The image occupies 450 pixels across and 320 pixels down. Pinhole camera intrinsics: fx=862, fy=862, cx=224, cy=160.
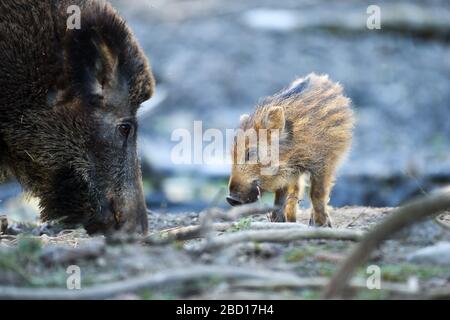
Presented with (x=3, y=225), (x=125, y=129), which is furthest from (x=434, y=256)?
(x=3, y=225)

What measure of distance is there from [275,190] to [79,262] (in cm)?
280

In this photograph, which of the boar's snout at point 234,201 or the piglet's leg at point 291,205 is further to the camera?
the piglet's leg at point 291,205

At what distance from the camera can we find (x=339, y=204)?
37.3 ft

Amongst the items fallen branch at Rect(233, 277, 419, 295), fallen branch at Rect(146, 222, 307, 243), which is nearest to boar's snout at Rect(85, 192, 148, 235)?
fallen branch at Rect(146, 222, 307, 243)

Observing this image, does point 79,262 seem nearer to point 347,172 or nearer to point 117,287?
point 117,287

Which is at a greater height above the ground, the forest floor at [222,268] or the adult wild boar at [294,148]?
the adult wild boar at [294,148]

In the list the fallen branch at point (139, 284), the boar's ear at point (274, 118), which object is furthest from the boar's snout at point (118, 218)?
the fallen branch at point (139, 284)

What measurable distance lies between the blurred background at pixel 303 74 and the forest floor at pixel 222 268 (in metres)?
5.68

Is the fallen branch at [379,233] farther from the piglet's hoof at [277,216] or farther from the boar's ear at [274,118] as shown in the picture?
the boar's ear at [274,118]

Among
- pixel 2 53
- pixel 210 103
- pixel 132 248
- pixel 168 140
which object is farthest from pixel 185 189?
pixel 132 248

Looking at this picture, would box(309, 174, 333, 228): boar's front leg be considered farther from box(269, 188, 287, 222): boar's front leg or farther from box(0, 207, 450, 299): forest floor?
box(0, 207, 450, 299): forest floor

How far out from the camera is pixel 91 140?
22.1 ft

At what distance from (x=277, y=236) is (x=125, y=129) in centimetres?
217

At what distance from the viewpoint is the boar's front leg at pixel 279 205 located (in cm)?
700
